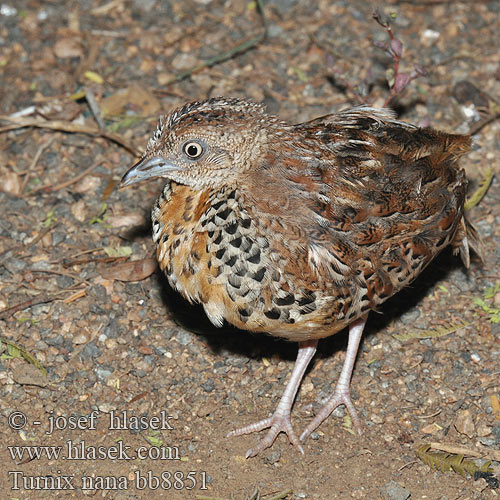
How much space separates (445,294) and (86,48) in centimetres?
445

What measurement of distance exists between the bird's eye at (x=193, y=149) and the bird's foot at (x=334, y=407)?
2062 millimetres

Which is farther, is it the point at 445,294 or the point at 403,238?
the point at 445,294

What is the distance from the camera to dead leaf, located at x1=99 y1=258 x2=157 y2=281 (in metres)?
6.55

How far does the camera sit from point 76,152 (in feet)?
24.6

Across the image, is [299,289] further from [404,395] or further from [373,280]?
[404,395]

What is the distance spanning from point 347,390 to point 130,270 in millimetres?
1989

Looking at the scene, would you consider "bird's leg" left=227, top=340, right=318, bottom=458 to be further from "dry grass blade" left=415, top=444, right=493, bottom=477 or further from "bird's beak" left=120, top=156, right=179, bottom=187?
"bird's beak" left=120, top=156, right=179, bottom=187

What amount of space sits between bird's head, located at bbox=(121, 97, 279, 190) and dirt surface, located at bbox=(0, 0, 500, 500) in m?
1.56

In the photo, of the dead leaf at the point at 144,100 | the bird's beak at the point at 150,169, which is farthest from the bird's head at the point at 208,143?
the dead leaf at the point at 144,100

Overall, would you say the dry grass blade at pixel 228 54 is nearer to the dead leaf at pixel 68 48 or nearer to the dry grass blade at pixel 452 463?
the dead leaf at pixel 68 48

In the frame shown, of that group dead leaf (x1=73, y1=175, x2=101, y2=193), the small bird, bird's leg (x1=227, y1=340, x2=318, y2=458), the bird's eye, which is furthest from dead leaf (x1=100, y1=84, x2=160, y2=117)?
bird's leg (x1=227, y1=340, x2=318, y2=458)

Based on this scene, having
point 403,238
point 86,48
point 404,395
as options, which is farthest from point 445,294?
point 86,48

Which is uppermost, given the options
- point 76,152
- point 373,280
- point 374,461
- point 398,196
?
point 398,196

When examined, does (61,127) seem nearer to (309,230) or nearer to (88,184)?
(88,184)
